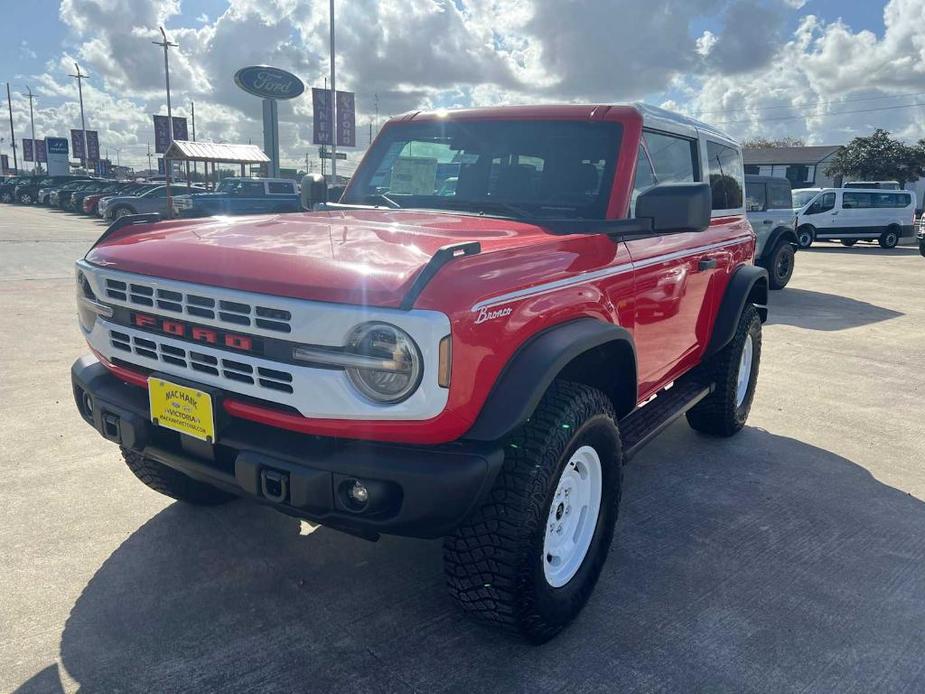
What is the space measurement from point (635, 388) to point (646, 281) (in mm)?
535

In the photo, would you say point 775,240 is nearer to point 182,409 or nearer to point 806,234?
point 806,234

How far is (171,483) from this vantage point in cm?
347

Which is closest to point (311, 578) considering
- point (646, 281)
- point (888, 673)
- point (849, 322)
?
point (646, 281)

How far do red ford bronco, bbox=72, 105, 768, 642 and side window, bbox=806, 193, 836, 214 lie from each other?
847 inches

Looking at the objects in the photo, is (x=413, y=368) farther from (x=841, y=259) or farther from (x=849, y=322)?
(x=841, y=259)

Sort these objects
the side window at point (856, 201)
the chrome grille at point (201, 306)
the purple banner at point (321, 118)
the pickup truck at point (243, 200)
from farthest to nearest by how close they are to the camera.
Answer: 1. the purple banner at point (321, 118)
2. the side window at point (856, 201)
3. the pickup truck at point (243, 200)
4. the chrome grille at point (201, 306)

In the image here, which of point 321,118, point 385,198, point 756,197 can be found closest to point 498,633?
point 385,198

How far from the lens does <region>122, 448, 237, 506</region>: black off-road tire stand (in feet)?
11.1

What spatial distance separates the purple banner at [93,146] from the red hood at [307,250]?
69.5 m

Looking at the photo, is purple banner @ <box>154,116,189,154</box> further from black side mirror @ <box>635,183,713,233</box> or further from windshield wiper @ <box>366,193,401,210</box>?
black side mirror @ <box>635,183,713,233</box>

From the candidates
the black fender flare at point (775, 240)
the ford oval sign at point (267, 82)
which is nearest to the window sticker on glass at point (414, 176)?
the black fender flare at point (775, 240)

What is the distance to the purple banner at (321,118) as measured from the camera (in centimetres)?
3177

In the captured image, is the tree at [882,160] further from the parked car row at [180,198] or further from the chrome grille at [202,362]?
the chrome grille at [202,362]

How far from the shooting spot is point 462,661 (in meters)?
2.58
